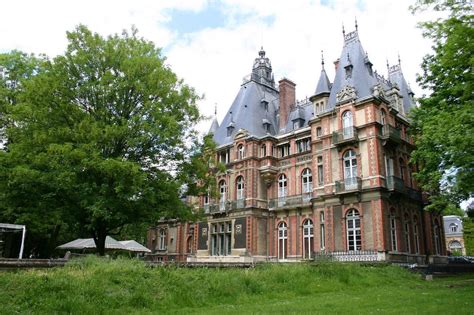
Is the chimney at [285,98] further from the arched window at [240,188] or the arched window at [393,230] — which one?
the arched window at [393,230]

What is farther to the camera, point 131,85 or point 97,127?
point 131,85

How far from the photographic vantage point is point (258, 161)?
36500 mm

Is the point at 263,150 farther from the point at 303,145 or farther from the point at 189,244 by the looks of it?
the point at 189,244

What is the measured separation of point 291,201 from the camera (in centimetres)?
3425

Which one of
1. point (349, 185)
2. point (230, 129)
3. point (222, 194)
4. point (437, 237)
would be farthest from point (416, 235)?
point (230, 129)

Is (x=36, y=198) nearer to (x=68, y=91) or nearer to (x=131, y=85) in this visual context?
(x=68, y=91)

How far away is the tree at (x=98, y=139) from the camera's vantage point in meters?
16.9

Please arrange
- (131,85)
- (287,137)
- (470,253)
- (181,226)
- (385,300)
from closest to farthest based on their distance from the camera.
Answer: (385,300)
(131,85)
(287,137)
(181,226)
(470,253)

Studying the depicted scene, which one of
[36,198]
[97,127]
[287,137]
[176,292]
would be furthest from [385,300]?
[287,137]

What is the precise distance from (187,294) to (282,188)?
2424 cm

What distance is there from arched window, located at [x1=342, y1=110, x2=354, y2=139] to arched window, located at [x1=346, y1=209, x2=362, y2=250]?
5.60m

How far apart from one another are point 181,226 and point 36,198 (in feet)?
90.9

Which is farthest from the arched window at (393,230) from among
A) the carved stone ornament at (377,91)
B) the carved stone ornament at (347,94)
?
the carved stone ornament at (347,94)

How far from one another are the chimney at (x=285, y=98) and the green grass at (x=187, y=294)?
77.7 ft
